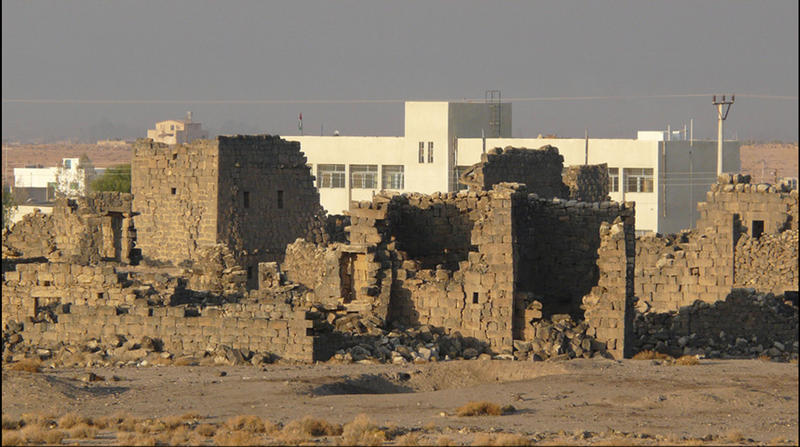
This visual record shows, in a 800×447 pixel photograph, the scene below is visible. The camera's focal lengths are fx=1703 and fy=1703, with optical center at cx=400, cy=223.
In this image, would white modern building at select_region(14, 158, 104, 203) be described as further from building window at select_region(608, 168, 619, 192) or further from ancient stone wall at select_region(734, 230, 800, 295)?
ancient stone wall at select_region(734, 230, 800, 295)

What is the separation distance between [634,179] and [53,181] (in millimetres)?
49639

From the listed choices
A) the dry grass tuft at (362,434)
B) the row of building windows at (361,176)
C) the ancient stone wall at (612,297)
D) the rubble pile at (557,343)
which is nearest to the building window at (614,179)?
the row of building windows at (361,176)

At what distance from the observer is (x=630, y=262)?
2441 cm

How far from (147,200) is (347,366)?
54.8 ft

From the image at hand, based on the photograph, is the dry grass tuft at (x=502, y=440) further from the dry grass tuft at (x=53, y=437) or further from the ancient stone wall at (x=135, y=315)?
the ancient stone wall at (x=135, y=315)

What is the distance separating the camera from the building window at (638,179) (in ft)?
204

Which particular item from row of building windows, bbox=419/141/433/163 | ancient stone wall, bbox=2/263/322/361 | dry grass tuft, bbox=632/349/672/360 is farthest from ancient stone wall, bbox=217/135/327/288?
row of building windows, bbox=419/141/433/163

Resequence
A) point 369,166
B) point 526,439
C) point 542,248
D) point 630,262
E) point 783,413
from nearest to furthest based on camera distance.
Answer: point 526,439 → point 783,413 → point 630,262 → point 542,248 → point 369,166

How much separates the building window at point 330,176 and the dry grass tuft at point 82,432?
169 feet

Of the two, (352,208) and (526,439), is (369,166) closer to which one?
(352,208)

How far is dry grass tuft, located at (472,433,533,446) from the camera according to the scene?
656 inches

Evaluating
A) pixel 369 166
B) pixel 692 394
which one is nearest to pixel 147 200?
pixel 692 394

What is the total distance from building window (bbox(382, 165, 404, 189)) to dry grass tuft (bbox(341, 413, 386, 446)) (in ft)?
166

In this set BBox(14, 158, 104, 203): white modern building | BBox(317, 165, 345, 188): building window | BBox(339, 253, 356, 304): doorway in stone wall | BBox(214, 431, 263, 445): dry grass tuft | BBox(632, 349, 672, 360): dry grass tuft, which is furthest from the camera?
BBox(14, 158, 104, 203): white modern building
